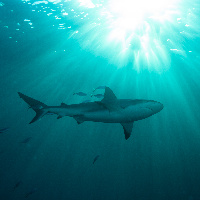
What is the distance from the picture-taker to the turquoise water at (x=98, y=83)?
50.7 feet

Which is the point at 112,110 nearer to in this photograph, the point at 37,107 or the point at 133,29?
the point at 37,107

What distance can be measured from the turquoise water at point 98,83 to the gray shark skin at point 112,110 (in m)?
7.92

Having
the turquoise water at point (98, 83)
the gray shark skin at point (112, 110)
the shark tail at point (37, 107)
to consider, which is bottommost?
the turquoise water at point (98, 83)

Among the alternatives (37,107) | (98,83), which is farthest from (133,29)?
(98,83)

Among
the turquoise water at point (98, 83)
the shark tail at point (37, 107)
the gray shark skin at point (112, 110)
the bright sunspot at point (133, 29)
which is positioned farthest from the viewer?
the turquoise water at point (98, 83)

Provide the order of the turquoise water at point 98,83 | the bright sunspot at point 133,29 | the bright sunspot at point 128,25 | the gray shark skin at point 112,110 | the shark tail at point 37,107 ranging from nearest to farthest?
the gray shark skin at point 112,110
the shark tail at point 37,107
the bright sunspot at point 128,25
the bright sunspot at point 133,29
the turquoise water at point 98,83

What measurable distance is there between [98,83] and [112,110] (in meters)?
28.3

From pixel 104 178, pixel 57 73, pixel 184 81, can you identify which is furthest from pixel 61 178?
pixel 184 81

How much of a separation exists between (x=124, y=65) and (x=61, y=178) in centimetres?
1900

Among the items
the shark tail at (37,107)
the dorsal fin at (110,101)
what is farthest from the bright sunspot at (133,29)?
the dorsal fin at (110,101)

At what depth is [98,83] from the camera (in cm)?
3253

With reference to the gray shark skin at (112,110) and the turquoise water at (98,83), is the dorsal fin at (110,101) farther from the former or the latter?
the turquoise water at (98,83)

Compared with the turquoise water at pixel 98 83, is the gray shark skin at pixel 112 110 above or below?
above

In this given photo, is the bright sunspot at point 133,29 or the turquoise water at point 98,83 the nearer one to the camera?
the bright sunspot at point 133,29
